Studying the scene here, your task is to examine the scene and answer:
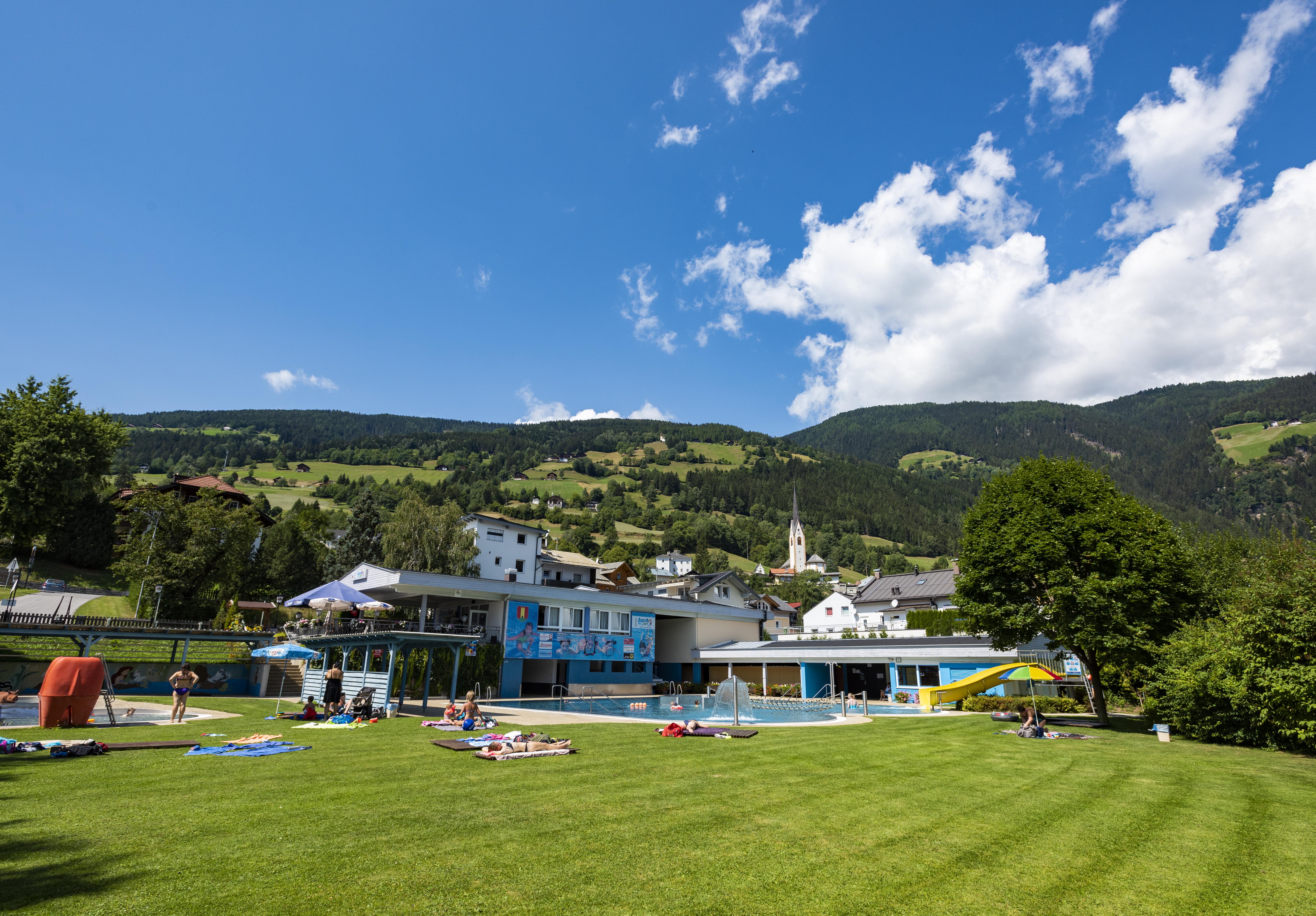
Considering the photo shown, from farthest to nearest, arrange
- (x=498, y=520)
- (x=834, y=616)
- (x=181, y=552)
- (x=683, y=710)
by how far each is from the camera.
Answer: (x=834, y=616), (x=498, y=520), (x=181, y=552), (x=683, y=710)

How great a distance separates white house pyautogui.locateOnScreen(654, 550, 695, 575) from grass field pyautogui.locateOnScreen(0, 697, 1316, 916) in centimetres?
10731

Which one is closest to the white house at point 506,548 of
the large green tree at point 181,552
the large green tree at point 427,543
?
the large green tree at point 427,543

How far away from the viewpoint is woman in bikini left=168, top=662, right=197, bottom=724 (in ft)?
59.4

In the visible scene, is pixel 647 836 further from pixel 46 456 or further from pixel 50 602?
pixel 50 602

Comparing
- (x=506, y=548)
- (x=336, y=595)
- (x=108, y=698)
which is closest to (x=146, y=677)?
(x=336, y=595)

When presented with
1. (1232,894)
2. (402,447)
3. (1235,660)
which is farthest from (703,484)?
(1232,894)

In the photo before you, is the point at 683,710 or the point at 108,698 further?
the point at 683,710

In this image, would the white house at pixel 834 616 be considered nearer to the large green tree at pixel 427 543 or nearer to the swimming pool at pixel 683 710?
the swimming pool at pixel 683 710

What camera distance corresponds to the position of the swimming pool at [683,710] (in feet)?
84.2

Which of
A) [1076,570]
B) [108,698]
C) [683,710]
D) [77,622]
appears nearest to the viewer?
[108,698]

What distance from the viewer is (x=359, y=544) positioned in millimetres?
66375

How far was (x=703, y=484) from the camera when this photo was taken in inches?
6860

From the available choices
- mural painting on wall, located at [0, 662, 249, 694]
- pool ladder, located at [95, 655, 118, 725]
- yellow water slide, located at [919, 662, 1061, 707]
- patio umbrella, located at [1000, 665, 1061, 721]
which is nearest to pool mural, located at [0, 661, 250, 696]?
mural painting on wall, located at [0, 662, 249, 694]

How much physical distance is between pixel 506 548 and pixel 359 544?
59.7ft
